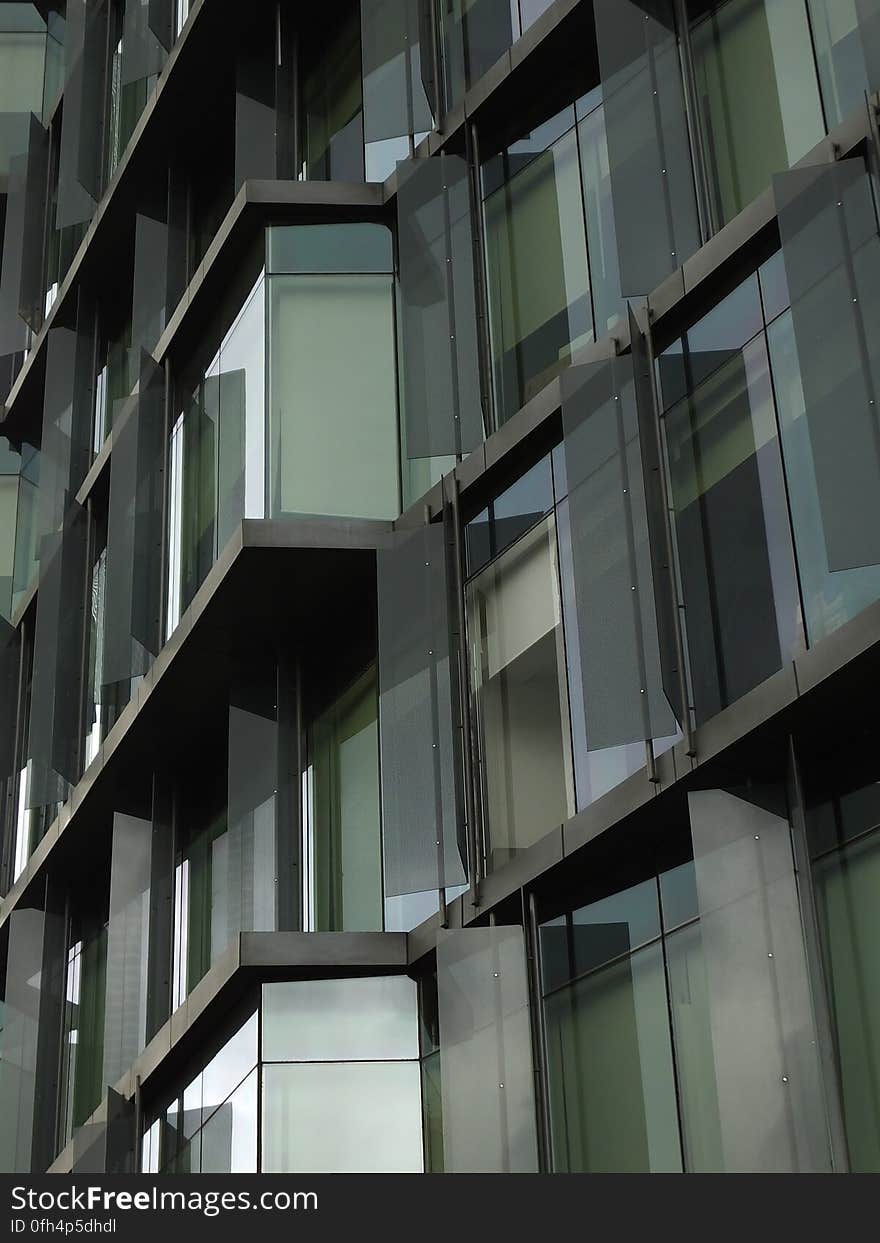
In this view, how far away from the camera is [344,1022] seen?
21.6 meters

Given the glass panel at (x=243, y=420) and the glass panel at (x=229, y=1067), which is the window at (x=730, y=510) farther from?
the glass panel at (x=229, y=1067)

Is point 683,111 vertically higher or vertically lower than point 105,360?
lower

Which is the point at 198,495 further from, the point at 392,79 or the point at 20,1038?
the point at 20,1038

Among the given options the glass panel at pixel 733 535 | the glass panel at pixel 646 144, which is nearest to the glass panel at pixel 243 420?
the glass panel at pixel 646 144

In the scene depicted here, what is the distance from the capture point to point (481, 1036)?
63.8ft

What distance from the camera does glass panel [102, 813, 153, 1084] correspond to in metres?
27.3

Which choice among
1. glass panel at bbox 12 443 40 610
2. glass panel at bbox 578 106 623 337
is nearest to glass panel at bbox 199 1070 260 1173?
glass panel at bbox 578 106 623 337

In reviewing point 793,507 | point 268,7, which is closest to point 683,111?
point 793,507

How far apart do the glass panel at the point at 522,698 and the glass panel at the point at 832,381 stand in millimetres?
3791

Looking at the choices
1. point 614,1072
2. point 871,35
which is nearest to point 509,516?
point 614,1072

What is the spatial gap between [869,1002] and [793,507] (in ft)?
13.7

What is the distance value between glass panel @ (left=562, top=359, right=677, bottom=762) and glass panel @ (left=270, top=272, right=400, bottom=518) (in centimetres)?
454

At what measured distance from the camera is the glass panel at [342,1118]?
20750 mm
